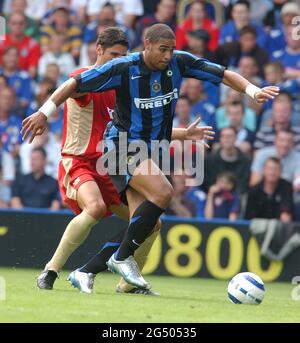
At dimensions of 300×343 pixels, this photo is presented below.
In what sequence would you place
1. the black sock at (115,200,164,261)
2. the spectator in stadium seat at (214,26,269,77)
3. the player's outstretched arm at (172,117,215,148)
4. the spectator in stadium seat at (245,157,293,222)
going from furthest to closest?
the spectator in stadium seat at (214,26,269,77)
the spectator in stadium seat at (245,157,293,222)
the player's outstretched arm at (172,117,215,148)
the black sock at (115,200,164,261)

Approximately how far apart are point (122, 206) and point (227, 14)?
7.37m

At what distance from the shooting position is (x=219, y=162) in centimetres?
1387

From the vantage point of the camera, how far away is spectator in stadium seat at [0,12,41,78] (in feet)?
54.8

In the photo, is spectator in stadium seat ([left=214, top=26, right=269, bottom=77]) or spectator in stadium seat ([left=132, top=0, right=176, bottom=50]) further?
spectator in stadium seat ([left=132, top=0, right=176, bottom=50])

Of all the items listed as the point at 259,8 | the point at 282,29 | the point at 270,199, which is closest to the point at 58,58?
the point at 259,8

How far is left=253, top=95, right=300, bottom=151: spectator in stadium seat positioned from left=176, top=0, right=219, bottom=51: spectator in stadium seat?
1874 millimetres

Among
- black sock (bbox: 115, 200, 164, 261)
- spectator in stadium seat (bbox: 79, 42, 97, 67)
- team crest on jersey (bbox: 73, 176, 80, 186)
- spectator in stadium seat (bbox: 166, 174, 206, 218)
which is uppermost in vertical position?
spectator in stadium seat (bbox: 79, 42, 97, 67)

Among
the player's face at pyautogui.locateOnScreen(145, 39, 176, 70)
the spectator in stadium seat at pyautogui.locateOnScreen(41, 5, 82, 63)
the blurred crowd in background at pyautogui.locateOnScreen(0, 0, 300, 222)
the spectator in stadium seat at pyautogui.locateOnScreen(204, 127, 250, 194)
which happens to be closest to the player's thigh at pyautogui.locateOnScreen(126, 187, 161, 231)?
the player's face at pyautogui.locateOnScreen(145, 39, 176, 70)

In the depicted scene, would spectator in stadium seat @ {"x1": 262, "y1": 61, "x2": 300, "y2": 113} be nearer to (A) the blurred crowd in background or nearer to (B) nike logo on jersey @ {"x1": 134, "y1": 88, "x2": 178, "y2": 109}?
(A) the blurred crowd in background

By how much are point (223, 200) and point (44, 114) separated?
5.57 meters

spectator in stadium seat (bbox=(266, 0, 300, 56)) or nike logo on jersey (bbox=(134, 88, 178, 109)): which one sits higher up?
spectator in stadium seat (bbox=(266, 0, 300, 56))

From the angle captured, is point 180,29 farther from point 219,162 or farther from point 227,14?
point 219,162

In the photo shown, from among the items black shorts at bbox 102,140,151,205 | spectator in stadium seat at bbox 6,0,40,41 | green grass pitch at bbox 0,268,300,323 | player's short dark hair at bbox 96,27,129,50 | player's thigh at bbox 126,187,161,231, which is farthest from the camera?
spectator in stadium seat at bbox 6,0,40,41
